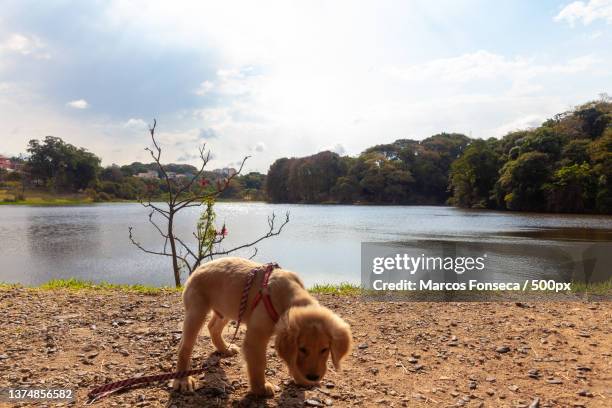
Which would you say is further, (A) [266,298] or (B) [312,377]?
(A) [266,298]

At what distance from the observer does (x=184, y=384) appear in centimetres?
360

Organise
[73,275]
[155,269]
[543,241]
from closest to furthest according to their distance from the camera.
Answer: [73,275], [155,269], [543,241]

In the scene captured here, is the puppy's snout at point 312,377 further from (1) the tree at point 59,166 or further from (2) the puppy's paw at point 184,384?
(1) the tree at point 59,166

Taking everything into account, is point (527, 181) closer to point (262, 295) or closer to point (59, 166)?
point (262, 295)

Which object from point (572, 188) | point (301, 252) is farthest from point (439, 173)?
point (301, 252)

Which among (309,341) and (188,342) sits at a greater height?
(309,341)

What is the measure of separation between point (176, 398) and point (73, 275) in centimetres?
1360

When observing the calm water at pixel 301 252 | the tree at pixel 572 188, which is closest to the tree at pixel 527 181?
the tree at pixel 572 188

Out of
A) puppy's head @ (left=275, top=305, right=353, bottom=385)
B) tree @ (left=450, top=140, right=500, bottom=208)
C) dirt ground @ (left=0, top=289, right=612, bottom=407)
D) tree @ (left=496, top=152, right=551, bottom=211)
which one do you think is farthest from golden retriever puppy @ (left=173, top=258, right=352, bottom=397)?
tree @ (left=450, top=140, right=500, bottom=208)

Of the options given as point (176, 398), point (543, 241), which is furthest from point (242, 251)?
point (543, 241)

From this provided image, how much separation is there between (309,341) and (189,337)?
1364 millimetres

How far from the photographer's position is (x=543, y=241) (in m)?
25.1

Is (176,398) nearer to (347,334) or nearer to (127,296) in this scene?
(347,334)

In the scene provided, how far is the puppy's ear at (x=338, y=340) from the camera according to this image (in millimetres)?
2855
